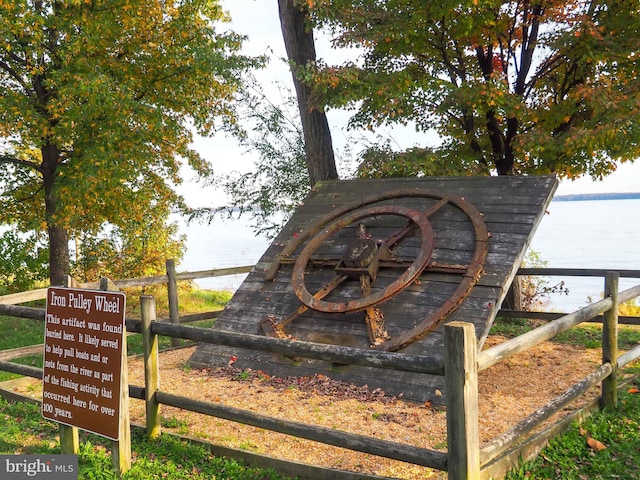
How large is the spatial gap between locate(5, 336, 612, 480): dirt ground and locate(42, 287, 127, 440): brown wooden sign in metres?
1.05

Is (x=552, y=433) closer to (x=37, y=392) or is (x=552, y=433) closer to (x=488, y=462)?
(x=488, y=462)

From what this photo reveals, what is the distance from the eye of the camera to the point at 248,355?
7434 millimetres

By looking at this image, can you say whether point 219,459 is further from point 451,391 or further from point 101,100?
point 101,100

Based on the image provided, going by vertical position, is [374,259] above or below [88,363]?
above

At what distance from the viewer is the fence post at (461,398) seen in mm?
3533

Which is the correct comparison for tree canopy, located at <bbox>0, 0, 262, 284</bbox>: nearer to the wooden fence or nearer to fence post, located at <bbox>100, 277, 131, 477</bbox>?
the wooden fence

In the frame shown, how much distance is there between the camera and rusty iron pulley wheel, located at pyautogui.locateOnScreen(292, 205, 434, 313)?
21.6 feet

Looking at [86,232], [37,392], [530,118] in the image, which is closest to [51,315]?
[37,392]

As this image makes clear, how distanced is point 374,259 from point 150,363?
9.89ft

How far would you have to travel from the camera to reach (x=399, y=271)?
23.4ft

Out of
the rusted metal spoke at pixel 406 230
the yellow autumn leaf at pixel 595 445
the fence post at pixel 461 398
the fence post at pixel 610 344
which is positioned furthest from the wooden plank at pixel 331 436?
the rusted metal spoke at pixel 406 230

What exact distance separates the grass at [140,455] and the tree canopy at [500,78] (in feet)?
21.3

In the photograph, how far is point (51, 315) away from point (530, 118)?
8506 millimetres

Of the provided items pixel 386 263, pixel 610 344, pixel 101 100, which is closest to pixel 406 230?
pixel 386 263
